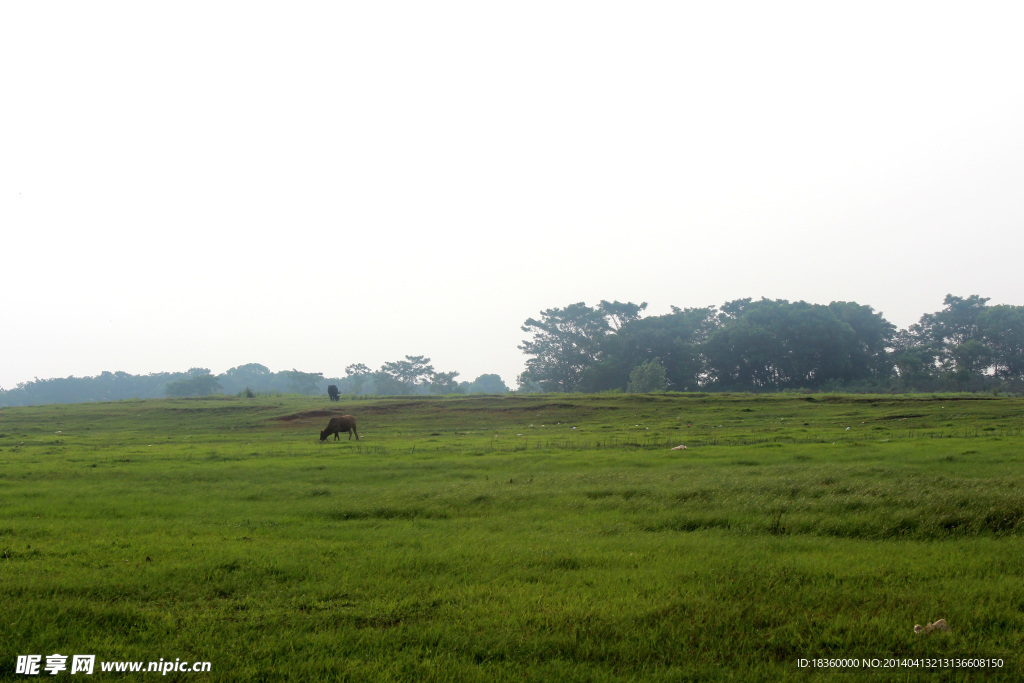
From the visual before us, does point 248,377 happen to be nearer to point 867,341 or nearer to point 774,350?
point 774,350

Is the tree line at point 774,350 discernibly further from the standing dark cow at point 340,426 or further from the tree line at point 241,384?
the standing dark cow at point 340,426

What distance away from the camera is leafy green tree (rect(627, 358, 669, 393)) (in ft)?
228

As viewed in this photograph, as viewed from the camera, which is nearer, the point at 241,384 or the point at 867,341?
the point at 867,341

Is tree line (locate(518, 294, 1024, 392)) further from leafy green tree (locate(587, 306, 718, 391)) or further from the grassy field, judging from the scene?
the grassy field

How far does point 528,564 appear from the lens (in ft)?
26.4

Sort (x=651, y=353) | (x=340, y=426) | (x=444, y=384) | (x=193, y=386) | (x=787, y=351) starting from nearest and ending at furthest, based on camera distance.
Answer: (x=340, y=426) → (x=787, y=351) → (x=651, y=353) → (x=193, y=386) → (x=444, y=384)

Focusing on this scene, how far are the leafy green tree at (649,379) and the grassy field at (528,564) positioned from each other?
166ft

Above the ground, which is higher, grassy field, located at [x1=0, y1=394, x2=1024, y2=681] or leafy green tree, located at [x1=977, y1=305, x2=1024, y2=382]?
leafy green tree, located at [x1=977, y1=305, x2=1024, y2=382]

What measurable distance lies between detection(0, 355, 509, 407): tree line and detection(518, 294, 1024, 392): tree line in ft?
113

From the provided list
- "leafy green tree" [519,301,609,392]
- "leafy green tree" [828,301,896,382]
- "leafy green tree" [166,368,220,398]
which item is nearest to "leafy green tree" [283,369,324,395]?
"leafy green tree" [166,368,220,398]

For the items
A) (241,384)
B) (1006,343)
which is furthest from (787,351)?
(241,384)

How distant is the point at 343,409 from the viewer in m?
47.0

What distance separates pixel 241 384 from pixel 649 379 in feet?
390

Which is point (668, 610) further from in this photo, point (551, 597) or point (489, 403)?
point (489, 403)
